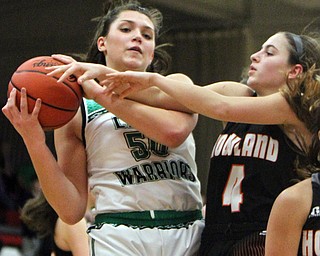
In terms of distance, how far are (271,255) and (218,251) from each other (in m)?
0.43

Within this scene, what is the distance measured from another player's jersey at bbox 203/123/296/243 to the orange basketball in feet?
2.70

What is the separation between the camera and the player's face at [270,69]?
4156 millimetres

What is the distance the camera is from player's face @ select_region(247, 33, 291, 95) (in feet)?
13.6

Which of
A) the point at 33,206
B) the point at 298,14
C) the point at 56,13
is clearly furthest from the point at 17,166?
the point at 33,206

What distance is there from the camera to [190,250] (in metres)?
4.21

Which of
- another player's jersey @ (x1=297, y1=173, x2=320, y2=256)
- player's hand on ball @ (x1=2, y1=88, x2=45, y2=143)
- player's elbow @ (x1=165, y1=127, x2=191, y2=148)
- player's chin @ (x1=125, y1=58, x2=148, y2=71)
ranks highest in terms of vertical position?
player's chin @ (x1=125, y1=58, x2=148, y2=71)

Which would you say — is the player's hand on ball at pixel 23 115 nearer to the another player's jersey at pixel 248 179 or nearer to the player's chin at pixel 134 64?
the player's chin at pixel 134 64

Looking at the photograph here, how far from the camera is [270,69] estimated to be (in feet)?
13.6

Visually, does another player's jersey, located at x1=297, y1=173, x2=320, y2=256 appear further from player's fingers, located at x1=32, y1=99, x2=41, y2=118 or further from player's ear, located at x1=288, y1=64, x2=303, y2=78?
player's fingers, located at x1=32, y1=99, x2=41, y2=118

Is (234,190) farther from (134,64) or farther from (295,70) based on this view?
(134,64)

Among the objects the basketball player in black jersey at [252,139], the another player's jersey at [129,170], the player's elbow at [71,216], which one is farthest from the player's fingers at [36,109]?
the player's elbow at [71,216]

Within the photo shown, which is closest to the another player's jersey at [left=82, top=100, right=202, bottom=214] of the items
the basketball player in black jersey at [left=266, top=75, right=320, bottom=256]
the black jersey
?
the black jersey

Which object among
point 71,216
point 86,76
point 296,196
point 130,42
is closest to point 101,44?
point 130,42

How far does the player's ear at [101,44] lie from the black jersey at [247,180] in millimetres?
895
